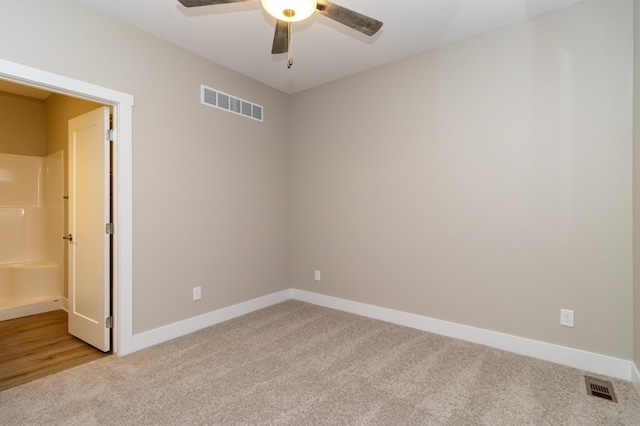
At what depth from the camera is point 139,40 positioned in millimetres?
2789

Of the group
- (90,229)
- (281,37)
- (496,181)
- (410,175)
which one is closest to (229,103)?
(281,37)

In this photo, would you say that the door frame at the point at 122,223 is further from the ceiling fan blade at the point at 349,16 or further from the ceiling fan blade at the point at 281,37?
the ceiling fan blade at the point at 349,16

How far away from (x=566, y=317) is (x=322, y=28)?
10.1ft

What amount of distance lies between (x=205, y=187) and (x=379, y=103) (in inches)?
81.5

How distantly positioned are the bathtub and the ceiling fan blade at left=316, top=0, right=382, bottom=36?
14.6 ft

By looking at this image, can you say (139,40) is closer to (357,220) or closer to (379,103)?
(379,103)

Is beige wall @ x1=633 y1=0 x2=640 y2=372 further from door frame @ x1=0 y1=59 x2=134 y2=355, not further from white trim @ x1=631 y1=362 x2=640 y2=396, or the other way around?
door frame @ x1=0 y1=59 x2=134 y2=355

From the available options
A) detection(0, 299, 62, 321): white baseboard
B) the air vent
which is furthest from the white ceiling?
detection(0, 299, 62, 321): white baseboard

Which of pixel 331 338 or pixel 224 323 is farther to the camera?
pixel 224 323

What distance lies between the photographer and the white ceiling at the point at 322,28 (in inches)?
97.8

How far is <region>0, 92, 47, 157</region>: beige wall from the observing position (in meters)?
4.15

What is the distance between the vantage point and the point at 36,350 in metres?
2.84

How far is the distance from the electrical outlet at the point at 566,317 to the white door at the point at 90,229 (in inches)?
146

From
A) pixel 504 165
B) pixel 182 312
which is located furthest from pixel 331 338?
pixel 504 165
